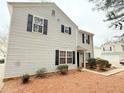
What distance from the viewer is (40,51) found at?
11.7 metres

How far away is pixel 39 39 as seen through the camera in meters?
11.7

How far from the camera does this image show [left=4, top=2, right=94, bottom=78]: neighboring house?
32.6 feet

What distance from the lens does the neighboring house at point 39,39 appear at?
391 inches

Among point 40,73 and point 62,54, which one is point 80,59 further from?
point 40,73

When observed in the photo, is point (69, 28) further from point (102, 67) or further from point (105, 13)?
point (105, 13)

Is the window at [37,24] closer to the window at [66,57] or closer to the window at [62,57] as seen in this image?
the window at [62,57]

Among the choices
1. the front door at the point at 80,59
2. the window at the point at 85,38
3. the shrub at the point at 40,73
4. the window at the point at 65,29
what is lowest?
the shrub at the point at 40,73

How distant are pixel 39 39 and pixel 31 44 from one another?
1.08m

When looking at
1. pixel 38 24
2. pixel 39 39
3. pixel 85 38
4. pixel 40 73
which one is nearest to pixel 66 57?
pixel 39 39

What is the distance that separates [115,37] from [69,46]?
936cm

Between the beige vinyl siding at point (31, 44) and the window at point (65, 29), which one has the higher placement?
the window at point (65, 29)

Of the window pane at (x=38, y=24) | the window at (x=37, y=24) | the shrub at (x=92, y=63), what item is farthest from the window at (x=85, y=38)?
the window pane at (x=38, y=24)

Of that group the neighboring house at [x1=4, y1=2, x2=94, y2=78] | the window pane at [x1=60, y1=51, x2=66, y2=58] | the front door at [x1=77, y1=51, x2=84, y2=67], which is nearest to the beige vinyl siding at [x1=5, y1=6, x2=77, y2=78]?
the neighboring house at [x1=4, y1=2, x2=94, y2=78]

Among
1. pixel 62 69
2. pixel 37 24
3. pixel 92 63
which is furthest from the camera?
pixel 92 63
